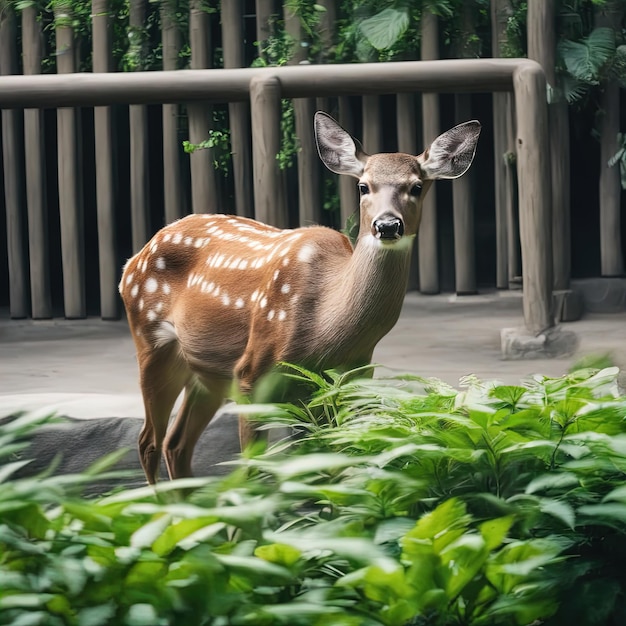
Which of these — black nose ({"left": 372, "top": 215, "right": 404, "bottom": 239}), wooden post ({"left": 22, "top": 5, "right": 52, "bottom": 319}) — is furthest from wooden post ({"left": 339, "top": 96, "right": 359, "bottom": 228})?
black nose ({"left": 372, "top": 215, "right": 404, "bottom": 239})

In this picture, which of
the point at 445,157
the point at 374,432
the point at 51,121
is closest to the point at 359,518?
the point at 374,432

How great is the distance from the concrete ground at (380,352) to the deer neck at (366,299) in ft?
5.05

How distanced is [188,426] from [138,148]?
2.96m

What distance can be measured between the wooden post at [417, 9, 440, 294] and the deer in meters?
2.60

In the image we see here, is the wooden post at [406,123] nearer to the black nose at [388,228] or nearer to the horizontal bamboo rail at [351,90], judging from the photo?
the horizontal bamboo rail at [351,90]

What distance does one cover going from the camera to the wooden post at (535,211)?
5984mm

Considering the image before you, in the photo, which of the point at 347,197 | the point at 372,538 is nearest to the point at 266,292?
the point at 372,538

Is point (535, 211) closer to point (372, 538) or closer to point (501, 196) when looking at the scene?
point (501, 196)

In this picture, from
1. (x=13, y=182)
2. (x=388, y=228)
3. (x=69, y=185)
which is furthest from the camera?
(x=13, y=182)

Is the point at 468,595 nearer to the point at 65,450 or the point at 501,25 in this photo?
the point at 65,450

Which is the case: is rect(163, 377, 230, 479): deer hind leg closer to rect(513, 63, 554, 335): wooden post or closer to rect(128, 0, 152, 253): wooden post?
rect(513, 63, 554, 335): wooden post

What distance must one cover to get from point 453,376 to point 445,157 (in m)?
1.86

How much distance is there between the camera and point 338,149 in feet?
13.4

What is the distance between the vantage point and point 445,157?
13.1 feet
